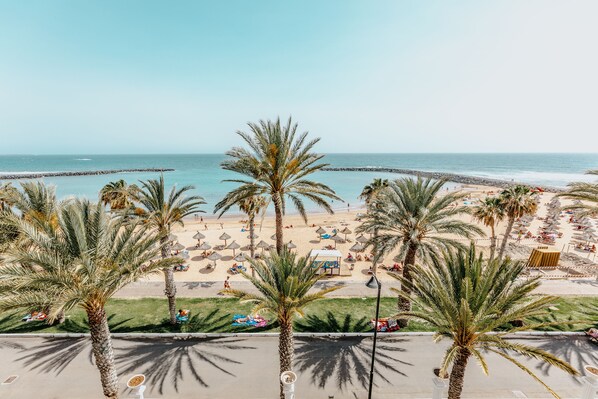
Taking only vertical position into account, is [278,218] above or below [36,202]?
below

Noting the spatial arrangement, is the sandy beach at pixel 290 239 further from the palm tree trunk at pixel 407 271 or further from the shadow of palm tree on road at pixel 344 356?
the palm tree trunk at pixel 407 271

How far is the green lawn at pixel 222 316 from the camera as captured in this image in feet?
50.4

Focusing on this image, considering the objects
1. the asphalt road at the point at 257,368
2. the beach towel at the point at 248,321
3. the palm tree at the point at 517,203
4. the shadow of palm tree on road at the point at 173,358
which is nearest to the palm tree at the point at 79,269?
the shadow of palm tree on road at the point at 173,358

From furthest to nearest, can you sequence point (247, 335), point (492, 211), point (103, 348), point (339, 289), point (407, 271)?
point (492, 211), point (339, 289), point (247, 335), point (407, 271), point (103, 348)

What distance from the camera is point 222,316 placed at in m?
16.7

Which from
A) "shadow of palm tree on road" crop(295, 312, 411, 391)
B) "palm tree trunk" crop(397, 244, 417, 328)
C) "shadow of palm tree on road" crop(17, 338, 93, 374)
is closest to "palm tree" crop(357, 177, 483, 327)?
"palm tree trunk" crop(397, 244, 417, 328)

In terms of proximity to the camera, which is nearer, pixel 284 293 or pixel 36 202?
pixel 284 293

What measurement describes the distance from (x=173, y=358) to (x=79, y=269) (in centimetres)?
713

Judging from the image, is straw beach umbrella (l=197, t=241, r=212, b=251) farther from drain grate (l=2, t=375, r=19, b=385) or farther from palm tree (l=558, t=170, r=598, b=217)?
palm tree (l=558, t=170, r=598, b=217)

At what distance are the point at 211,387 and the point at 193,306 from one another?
6999 millimetres

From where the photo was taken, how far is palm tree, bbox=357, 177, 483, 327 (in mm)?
13992

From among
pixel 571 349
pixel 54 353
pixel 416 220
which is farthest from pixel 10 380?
pixel 571 349

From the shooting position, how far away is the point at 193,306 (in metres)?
17.9

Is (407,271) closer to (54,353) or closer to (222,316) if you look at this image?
(222,316)
